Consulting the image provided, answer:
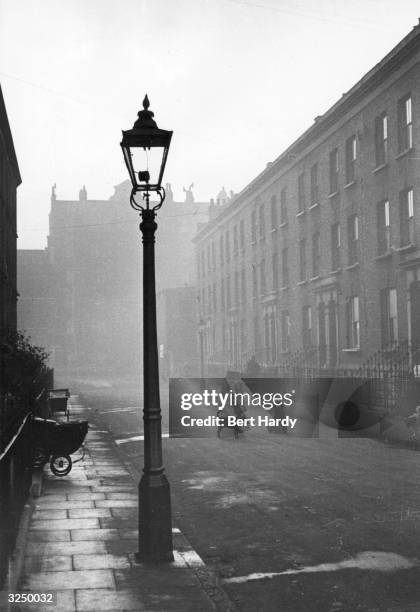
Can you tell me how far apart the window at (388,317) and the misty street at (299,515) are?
886 centimetres

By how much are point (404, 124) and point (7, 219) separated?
19785mm

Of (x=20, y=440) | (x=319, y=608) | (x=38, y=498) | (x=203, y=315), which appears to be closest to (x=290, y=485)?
(x=38, y=498)

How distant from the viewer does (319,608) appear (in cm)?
564

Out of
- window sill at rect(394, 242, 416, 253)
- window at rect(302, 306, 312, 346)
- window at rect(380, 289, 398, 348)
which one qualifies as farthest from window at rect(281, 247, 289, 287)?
window sill at rect(394, 242, 416, 253)

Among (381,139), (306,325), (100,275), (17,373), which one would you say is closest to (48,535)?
(17,373)

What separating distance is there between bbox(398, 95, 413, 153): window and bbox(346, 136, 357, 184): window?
3.87 m

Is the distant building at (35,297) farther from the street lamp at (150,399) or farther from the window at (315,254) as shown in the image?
the street lamp at (150,399)

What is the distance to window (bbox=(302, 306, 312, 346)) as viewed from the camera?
33.6 meters

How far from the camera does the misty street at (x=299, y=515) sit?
20.1ft

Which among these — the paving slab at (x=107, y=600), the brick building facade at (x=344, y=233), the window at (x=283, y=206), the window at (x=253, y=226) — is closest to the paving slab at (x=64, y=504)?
the paving slab at (x=107, y=600)

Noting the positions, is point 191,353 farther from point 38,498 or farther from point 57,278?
point 38,498

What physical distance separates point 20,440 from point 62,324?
70937mm

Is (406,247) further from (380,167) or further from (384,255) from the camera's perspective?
(380,167)

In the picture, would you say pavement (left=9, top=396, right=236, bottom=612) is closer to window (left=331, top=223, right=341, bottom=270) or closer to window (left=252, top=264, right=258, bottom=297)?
window (left=331, top=223, right=341, bottom=270)
